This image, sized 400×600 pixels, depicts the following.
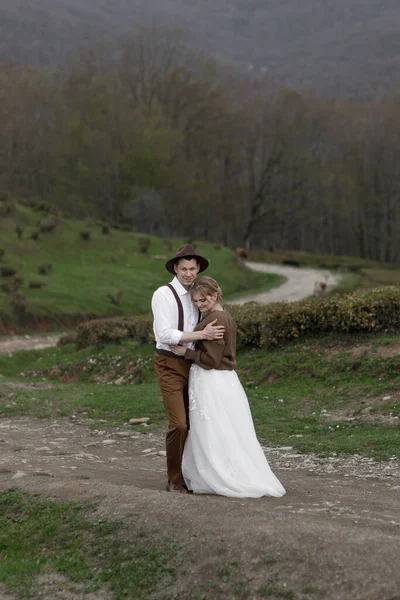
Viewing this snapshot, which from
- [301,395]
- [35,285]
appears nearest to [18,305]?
[35,285]

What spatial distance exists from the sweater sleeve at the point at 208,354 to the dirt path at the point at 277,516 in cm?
121

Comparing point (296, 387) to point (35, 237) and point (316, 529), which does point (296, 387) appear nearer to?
point (316, 529)

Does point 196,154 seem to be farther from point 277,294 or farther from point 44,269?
point 44,269

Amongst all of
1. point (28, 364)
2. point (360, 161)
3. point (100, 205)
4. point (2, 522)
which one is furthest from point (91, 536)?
point (360, 161)

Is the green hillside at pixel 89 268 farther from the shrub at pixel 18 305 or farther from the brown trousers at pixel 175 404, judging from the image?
the brown trousers at pixel 175 404

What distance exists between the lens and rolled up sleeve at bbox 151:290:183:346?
26.9ft

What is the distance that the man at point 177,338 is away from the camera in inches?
324

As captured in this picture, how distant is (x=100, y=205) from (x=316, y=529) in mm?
64111

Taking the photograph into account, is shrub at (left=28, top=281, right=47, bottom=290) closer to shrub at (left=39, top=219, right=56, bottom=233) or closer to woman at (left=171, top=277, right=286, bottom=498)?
shrub at (left=39, top=219, right=56, bottom=233)

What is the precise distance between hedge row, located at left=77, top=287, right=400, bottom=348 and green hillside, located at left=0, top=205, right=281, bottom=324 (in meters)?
13.8

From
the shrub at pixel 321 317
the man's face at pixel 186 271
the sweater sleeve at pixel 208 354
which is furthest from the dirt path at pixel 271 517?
the shrub at pixel 321 317

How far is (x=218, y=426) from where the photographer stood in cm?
812

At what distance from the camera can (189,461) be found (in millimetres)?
8312

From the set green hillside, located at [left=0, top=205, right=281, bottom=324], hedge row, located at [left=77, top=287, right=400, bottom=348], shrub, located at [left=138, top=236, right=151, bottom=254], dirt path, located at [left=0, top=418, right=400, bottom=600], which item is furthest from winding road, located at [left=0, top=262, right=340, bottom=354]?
dirt path, located at [left=0, top=418, right=400, bottom=600]
